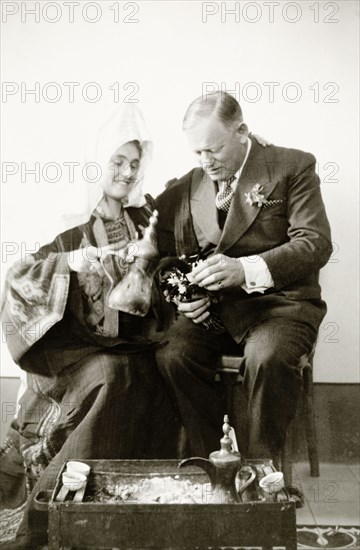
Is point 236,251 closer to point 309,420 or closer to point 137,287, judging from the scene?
point 137,287

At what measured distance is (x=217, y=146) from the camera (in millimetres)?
2779

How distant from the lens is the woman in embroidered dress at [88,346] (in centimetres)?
267

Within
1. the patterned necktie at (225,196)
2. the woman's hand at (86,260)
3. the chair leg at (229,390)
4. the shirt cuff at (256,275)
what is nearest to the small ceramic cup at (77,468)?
the chair leg at (229,390)

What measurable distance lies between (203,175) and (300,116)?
0.46 m

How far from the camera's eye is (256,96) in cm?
279

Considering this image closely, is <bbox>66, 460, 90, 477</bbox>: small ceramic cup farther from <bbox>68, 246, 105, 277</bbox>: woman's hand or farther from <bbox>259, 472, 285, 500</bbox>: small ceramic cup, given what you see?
<bbox>68, 246, 105, 277</bbox>: woman's hand

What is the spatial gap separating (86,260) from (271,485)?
3.94ft

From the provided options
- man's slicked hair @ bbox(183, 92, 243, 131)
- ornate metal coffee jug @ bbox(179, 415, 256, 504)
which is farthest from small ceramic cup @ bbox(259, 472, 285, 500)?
man's slicked hair @ bbox(183, 92, 243, 131)

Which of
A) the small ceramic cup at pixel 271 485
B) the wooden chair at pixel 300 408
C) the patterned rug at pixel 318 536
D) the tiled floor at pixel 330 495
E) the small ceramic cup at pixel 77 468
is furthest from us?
the wooden chair at pixel 300 408

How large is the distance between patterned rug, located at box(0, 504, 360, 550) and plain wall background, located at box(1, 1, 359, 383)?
3.30ft

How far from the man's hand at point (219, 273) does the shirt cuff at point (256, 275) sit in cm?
2

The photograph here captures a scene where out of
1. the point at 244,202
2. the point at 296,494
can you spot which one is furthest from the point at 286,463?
the point at 244,202

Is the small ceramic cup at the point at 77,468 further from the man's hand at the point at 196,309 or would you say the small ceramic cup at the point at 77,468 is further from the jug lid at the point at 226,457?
the man's hand at the point at 196,309

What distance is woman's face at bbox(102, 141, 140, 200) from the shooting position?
9.18 feet
